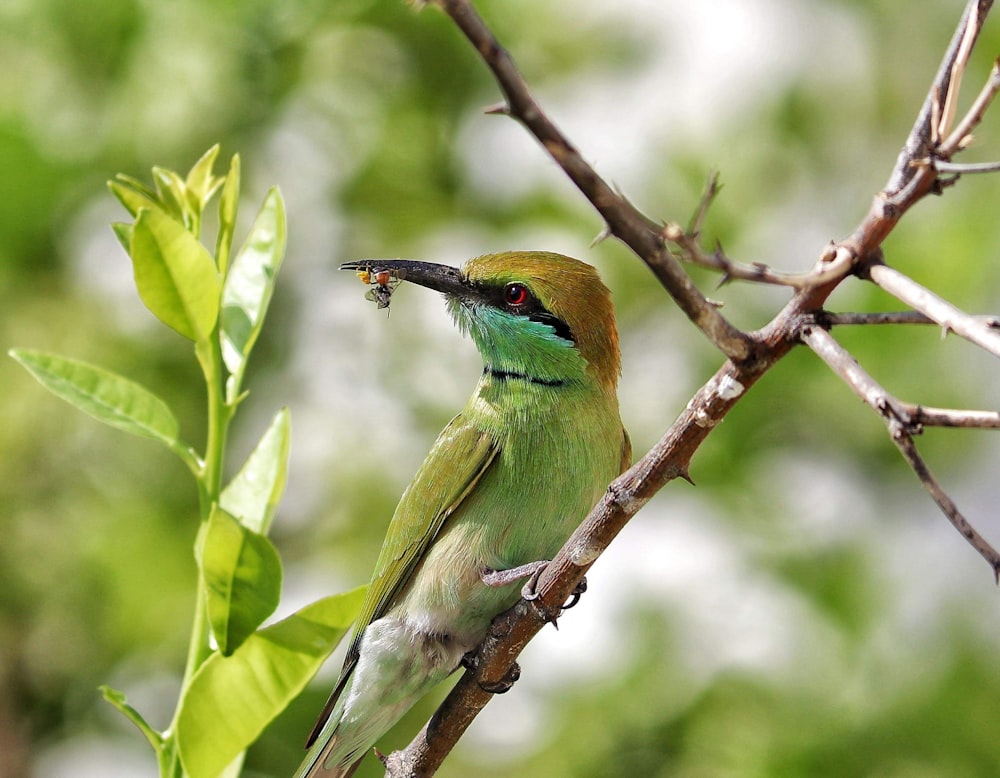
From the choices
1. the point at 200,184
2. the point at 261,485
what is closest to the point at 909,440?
the point at 261,485

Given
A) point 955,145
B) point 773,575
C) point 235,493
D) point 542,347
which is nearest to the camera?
point 955,145

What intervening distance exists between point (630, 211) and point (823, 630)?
127 inches

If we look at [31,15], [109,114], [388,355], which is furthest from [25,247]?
[388,355]

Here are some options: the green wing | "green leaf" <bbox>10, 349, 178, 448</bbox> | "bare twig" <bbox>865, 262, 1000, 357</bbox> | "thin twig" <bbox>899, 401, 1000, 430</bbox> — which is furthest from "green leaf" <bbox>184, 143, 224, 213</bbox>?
"thin twig" <bbox>899, 401, 1000, 430</bbox>

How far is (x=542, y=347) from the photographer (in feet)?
8.93

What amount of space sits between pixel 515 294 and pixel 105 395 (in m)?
1.30

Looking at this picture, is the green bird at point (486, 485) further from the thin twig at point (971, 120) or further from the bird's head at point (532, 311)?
the thin twig at point (971, 120)

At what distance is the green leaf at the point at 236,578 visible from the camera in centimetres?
146

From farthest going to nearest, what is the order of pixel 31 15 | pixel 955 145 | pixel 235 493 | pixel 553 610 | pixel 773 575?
1. pixel 31 15
2. pixel 773 575
3. pixel 553 610
4. pixel 235 493
5. pixel 955 145

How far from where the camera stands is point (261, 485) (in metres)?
1.71

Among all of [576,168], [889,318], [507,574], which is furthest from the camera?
[507,574]

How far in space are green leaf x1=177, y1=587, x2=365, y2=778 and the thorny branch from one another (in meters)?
0.44

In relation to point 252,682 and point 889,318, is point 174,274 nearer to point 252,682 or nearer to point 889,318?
point 252,682

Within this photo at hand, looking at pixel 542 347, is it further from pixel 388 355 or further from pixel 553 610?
pixel 388 355
